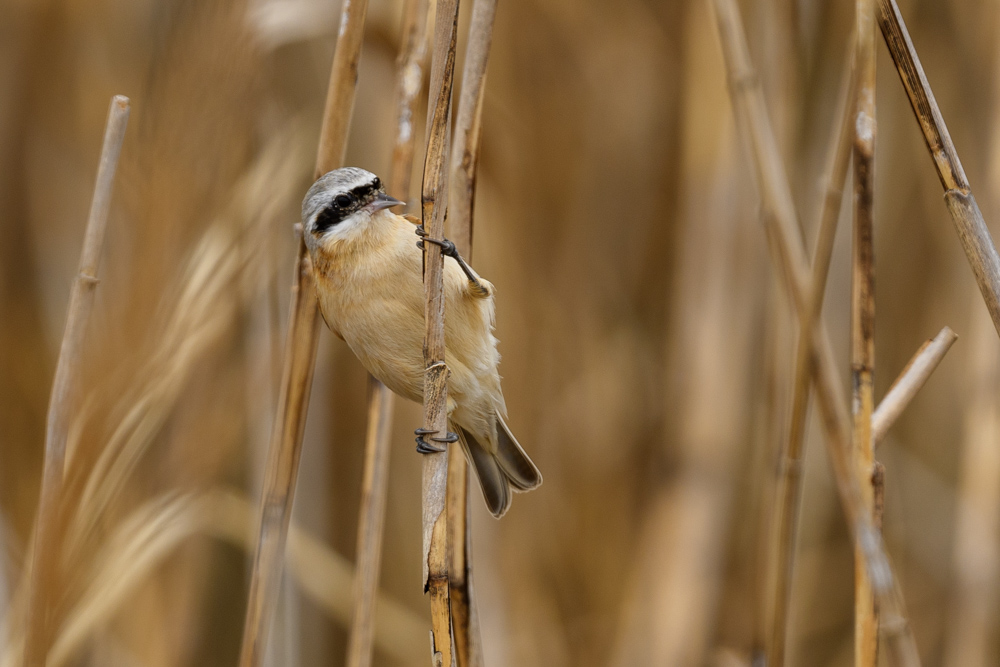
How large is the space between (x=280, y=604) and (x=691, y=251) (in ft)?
4.71

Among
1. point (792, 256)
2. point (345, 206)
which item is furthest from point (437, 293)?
point (792, 256)

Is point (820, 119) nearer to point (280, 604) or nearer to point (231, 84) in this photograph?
point (231, 84)

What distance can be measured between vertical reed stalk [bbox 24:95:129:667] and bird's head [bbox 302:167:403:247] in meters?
0.32

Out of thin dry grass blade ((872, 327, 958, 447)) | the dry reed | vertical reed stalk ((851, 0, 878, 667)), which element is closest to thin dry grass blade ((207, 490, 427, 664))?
the dry reed

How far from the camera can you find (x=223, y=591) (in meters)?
2.30

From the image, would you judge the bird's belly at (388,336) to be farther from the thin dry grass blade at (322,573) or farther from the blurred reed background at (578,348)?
the thin dry grass blade at (322,573)

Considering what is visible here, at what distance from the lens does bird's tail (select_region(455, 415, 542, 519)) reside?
1574 mm

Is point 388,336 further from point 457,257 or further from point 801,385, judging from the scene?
A: point 801,385

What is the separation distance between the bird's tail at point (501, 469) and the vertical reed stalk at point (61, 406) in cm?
72

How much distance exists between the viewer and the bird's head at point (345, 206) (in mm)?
1328

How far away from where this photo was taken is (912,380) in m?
1.16

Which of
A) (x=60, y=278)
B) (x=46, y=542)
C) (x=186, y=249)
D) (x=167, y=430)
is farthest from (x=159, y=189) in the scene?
(x=60, y=278)

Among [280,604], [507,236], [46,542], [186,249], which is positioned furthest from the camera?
[280,604]

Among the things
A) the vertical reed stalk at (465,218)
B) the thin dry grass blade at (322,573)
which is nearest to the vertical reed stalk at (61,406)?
the vertical reed stalk at (465,218)
